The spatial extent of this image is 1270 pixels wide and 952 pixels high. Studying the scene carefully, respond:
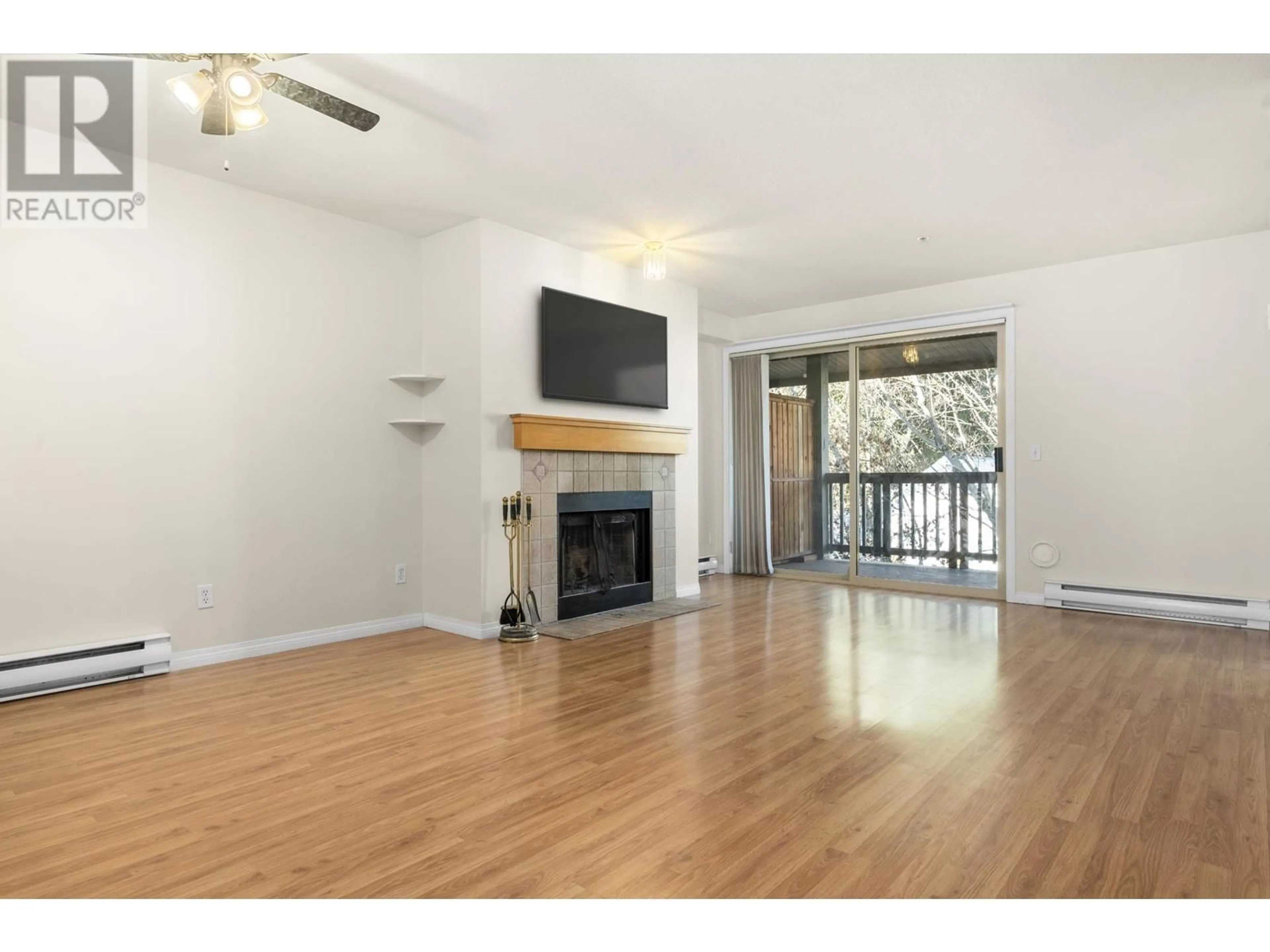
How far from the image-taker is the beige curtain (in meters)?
6.98

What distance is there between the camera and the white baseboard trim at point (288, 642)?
3705 millimetres

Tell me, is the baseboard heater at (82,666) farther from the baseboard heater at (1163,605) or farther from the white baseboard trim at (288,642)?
the baseboard heater at (1163,605)

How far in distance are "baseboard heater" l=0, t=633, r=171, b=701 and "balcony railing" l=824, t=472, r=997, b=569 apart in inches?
206

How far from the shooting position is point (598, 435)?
5.00m

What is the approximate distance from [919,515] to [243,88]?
18.2 ft

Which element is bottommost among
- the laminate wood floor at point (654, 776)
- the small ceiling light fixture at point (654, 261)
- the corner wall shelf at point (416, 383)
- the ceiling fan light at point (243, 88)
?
the laminate wood floor at point (654, 776)

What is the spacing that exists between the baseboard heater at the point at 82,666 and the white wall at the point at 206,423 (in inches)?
3.7

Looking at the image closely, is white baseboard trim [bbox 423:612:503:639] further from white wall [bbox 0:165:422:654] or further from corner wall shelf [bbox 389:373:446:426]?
corner wall shelf [bbox 389:373:446:426]

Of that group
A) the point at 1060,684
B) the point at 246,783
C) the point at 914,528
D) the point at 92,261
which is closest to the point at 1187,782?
the point at 1060,684

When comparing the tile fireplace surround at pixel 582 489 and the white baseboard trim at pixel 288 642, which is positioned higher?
the tile fireplace surround at pixel 582 489

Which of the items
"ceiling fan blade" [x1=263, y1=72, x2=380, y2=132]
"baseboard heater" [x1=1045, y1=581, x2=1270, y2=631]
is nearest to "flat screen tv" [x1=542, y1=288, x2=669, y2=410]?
"ceiling fan blade" [x1=263, y1=72, x2=380, y2=132]

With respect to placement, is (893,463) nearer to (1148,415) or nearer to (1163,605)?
(1148,415)

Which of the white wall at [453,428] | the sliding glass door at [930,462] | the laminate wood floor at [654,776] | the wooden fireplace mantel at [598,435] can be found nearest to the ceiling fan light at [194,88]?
the white wall at [453,428]

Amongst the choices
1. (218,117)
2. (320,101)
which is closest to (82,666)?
(218,117)
